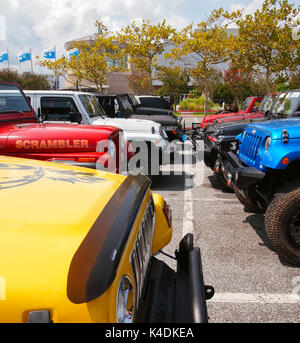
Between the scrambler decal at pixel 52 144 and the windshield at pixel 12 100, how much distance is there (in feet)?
2.61

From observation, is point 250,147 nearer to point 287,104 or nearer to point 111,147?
point 111,147

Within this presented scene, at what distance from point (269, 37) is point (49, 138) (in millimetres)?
13616

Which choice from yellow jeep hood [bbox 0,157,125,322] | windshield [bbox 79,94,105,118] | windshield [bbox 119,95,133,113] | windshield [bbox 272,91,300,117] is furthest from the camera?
windshield [bbox 119,95,133,113]

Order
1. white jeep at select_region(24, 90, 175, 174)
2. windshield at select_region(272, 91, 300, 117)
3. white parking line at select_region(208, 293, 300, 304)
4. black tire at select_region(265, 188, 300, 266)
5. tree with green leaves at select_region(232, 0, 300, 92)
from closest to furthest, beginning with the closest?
white parking line at select_region(208, 293, 300, 304) < black tire at select_region(265, 188, 300, 266) < windshield at select_region(272, 91, 300, 117) < white jeep at select_region(24, 90, 175, 174) < tree with green leaves at select_region(232, 0, 300, 92)

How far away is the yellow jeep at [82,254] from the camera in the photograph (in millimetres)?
1019

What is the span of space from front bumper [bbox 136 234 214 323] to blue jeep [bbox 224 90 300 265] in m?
1.35

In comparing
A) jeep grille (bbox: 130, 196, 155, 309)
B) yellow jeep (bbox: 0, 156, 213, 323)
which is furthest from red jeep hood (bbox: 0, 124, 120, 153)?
jeep grille (bbox: 130, 196, 155, 309)

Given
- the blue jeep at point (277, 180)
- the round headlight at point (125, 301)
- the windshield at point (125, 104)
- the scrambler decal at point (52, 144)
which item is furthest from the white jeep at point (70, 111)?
the round headlight at point (125, 301)

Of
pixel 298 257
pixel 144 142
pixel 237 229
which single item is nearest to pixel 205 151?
pixel 144 142

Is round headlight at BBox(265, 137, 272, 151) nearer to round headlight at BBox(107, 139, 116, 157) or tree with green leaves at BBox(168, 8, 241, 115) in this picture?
round headlight at BBox(107, 139, 116, 157)

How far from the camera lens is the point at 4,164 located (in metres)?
2.08

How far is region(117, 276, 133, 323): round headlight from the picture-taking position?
1.17 m
